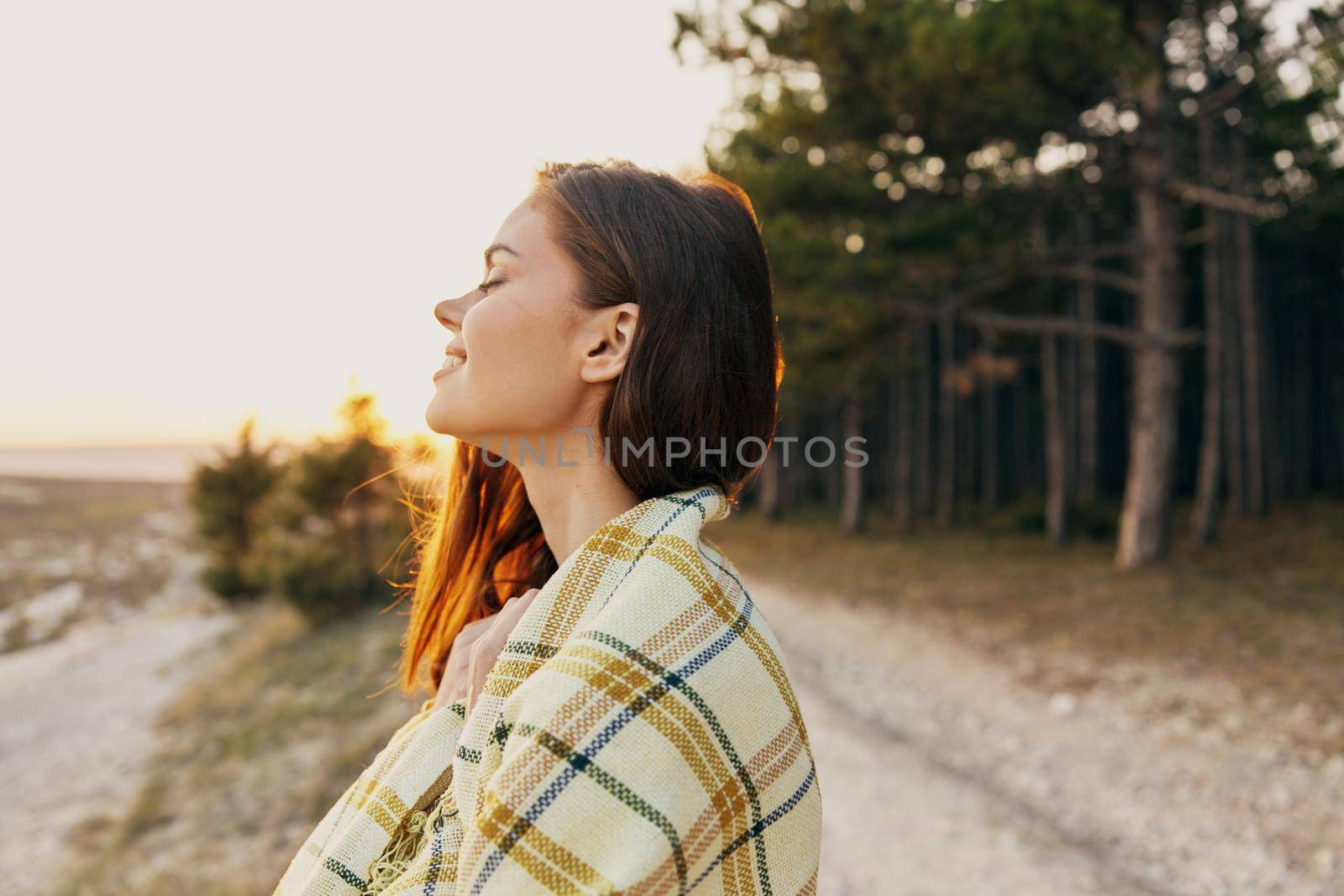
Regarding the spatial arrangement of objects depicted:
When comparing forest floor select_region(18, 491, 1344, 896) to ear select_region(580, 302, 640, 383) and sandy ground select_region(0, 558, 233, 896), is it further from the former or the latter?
ear select_region(580, 302, 640, 383)

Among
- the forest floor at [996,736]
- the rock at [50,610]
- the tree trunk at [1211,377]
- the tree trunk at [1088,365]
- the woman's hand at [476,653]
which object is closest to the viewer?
the woman's hand at [476,653]

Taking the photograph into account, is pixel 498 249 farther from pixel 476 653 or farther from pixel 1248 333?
pixel 1248 333

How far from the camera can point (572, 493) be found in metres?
1.34

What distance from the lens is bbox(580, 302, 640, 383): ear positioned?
1.24m

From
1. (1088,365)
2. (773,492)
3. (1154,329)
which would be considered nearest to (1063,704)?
(1154,329)

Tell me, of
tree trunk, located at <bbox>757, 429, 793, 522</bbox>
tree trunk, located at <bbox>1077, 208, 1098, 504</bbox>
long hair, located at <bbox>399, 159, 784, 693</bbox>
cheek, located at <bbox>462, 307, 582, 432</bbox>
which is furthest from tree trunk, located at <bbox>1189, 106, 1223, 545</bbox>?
cheek, located at <bbox>462, 307, 582, 432</bbox>

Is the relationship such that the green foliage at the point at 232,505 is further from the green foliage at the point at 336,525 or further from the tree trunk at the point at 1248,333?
the tree trunk at the point at 1248,333

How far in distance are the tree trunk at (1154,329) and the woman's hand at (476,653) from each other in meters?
10.9

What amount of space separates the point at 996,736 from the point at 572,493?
16.7ft

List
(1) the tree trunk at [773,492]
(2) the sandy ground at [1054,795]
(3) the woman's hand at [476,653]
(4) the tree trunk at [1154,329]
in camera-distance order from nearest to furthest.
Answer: (3) the woman's hand at [476,653], (2) the sandy ground at [1054,795], (4) the tree trunk at [1154,329], (1) the tree trunk at [773,492]

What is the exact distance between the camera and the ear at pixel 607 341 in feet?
4.06

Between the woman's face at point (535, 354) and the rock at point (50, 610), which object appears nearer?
the woman's face at point (535, 354)

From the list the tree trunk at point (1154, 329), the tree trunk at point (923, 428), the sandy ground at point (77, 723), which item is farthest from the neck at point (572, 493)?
the tree trunk at point (923, 428)

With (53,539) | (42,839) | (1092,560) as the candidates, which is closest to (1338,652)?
(1092,560)
